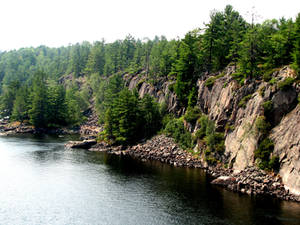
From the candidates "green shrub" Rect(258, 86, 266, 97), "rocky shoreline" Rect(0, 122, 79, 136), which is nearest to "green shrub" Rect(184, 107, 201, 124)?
"green shrub" Rect(258, 86, 266, 97)

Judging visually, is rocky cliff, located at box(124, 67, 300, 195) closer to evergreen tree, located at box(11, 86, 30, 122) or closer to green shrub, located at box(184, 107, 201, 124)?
green shrub, located at box(184, 107, 201, 124)

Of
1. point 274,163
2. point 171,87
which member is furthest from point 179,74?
point 274,163

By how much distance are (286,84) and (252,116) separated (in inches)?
379

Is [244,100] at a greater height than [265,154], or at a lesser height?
greater

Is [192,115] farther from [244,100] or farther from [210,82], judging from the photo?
[244,100]

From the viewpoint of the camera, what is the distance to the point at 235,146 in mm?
66750

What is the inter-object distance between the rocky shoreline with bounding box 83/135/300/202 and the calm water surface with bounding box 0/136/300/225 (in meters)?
2.81

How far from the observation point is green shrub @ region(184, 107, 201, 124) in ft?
276

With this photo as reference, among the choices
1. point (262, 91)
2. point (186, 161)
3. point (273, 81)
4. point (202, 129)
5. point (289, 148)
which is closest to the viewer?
point (289, 148)

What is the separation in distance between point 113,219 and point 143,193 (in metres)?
11.5

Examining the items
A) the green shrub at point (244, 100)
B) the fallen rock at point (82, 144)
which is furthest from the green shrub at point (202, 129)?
the fallen rock at point (82, 144)

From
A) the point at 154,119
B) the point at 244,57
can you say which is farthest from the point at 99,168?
the point at 244,57

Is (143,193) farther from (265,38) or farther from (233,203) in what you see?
(265,38)

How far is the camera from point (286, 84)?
5962 centimetres
